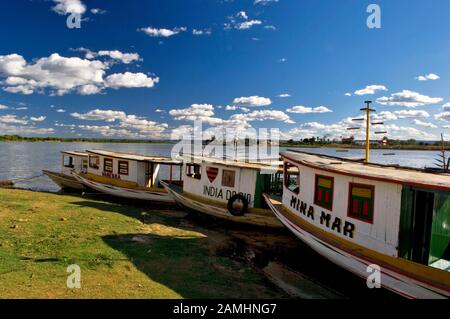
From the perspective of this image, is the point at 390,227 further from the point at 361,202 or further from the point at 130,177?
→ the point at 130,177

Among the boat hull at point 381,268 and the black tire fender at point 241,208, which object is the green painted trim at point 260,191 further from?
the boat hull at point 381,268

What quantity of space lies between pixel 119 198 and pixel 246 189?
11051 millimetres

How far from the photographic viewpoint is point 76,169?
93.0ft

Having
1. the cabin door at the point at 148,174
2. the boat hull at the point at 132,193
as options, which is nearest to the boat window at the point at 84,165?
the boat hull at the point at 132,193

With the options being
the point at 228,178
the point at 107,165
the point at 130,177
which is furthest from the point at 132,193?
the point at 228,178

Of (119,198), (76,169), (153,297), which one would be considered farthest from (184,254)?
(76,169)

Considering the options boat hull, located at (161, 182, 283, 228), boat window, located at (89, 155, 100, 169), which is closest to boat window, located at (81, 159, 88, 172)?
boat window, located at (89, 155, 100, 169)

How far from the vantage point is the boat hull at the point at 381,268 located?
22.1 feet

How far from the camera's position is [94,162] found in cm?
2528

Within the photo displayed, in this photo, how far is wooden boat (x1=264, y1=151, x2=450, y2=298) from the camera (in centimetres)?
712

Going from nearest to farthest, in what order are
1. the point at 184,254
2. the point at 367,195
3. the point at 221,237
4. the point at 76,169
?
the point at 367,195 < the point at 184,254 < the point at 221,237 < the point at 76,169

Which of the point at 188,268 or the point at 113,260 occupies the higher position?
the point at 113,260

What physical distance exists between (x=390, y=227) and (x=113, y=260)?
768 cm
